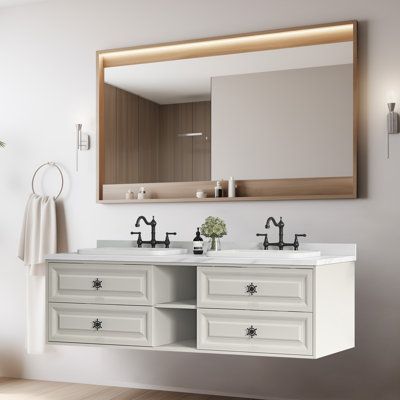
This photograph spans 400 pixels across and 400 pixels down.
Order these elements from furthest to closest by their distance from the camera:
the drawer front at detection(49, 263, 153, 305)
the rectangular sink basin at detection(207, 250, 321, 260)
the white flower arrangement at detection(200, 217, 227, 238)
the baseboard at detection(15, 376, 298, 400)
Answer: the baseboard at detection(15, 376, 298, 400)
the white flower arrangement at detection(200, 217, 227, 238)
the drawer front at detection(49, 263, 153, 305)
the rectangular sink basin at detection(207, 250, 321, 260)

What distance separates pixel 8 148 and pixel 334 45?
2.28 meters

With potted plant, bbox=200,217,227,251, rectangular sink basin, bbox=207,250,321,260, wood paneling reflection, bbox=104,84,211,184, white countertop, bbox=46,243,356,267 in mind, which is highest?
wood paneling reflection, bbox=104,84,211,184

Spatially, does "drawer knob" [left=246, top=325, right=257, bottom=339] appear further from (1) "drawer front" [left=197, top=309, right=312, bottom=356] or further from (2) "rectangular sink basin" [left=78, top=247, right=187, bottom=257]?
(2) "rectangular sink basin" [left=78, top=247, right=187, bottom=257]

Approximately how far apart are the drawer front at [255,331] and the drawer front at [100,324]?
312 mm

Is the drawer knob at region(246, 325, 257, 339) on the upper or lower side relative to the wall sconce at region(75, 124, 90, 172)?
lower

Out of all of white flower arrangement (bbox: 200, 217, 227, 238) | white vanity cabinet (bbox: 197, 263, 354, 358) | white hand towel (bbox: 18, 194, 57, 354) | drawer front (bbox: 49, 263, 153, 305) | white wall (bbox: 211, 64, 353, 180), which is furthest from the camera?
white hand towel (bbox: 18, 194, 57, 354)

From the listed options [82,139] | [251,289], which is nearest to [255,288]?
[251,289]

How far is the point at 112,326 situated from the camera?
3.71m

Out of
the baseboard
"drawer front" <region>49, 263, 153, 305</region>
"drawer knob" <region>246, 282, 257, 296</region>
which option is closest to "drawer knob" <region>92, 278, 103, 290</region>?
"drawer front" <region>49, 263, 153, 305</region>

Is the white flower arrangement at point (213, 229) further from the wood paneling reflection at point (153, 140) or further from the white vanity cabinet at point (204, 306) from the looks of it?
Result: the wood paneling reflection at point (153, 140)

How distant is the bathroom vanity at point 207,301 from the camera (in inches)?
132

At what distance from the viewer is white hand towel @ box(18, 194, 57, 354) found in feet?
15.3

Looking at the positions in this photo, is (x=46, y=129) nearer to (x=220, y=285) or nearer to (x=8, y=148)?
(x=8, y=148)

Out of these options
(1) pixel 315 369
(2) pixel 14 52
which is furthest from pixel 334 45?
(2) pixel 14 52
